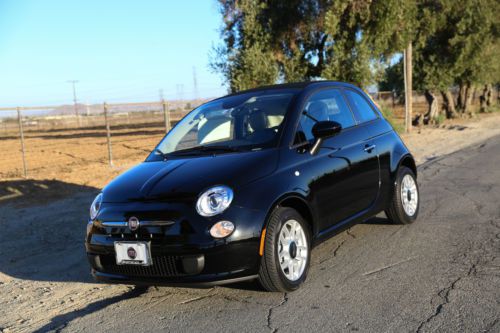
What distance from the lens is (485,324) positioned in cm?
351

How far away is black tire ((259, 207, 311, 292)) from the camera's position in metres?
A: 4.05

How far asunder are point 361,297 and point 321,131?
154 centimetres

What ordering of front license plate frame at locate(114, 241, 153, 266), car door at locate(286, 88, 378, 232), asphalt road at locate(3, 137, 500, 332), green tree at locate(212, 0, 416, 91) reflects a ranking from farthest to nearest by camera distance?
1. green tree at locate(212, 0, 416, 91)
2. car door at locate(286, 88, 378, 232)
3. front license plate frame at locate(114, 241, 153, 266)
4. asphalt road at locate(3, 137, 500, 332)

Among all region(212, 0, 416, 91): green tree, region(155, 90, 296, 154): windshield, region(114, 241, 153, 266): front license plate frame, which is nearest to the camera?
region(114, 241, 153, 266): front license plate frame

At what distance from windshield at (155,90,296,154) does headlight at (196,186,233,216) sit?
79 cm

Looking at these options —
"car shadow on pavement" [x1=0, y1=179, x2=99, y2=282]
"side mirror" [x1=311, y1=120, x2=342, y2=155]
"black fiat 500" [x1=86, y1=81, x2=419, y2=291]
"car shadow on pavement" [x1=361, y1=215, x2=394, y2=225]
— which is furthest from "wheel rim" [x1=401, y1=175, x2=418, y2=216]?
"car shadow on pavement" [x1=0, y1=179, x2=99, y2=282]

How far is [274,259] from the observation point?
160 inches

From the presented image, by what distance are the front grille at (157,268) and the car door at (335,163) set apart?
1349mm

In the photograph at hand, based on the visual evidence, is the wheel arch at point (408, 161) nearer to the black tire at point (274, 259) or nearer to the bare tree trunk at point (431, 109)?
the black tire at point (274, 259)

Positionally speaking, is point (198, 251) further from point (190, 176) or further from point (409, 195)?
point (409, 195)

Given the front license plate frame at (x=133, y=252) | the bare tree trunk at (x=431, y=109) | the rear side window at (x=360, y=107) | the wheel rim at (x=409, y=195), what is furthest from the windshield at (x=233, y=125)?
the bare tree trunk at (x=431, y=109)

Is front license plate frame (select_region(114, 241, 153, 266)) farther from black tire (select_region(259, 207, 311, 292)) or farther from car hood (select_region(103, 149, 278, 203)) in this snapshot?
black tire (select_region(259, 207, 311, 292))

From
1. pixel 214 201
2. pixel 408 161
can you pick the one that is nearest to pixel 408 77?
pixel 408 161

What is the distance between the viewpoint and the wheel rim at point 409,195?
20.4 feet
